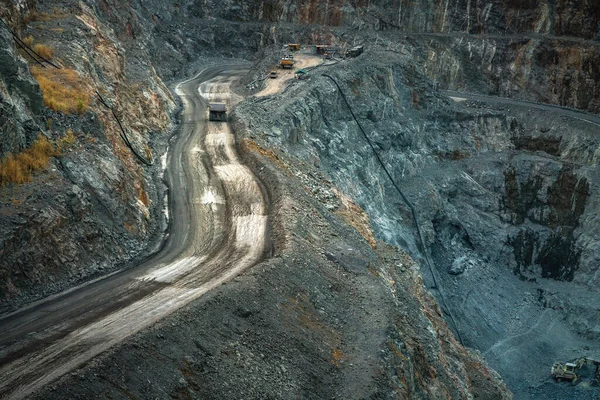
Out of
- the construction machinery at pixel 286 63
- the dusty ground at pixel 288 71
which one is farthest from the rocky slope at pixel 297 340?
the construction machinery at pixel 286 63

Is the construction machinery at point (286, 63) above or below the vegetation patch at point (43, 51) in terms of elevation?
below

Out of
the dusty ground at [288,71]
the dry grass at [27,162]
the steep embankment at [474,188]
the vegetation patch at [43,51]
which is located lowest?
the steep embankment at [474,188]

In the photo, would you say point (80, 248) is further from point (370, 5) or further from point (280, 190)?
point (370, 5)

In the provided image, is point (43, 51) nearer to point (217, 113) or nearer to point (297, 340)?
point (217, 113)

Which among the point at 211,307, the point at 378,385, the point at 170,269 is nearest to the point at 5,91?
the point at 170,269

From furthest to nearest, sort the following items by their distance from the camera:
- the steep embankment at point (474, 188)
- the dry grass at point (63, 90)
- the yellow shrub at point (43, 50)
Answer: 1. the steep embankment at point (474, 188)
2. the yellow shrub at point (43, 50)
3. the dry grass at point (63, 90)

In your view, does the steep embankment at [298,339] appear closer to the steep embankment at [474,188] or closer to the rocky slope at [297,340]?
the rocky slope at [297,340]

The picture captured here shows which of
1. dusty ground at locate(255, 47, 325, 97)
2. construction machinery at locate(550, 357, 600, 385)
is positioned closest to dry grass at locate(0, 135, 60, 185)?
dusty ground at locate(255, 47, 325, 97)

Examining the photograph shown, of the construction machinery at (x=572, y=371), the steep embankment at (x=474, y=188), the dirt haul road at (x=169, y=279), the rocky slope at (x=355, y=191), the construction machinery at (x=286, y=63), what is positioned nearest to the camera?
the dirt haul road at (x=169, y=279)

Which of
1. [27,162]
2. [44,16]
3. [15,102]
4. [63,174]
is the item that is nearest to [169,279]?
[63,174]
